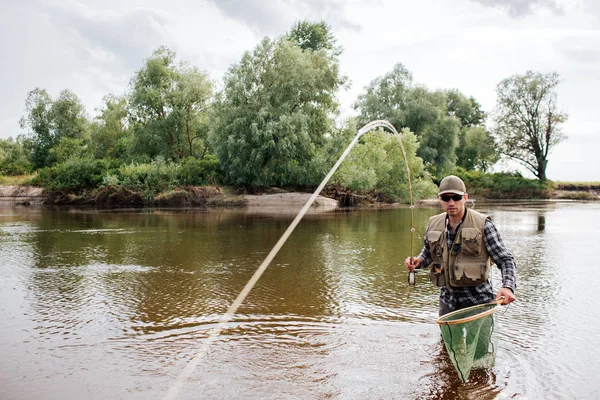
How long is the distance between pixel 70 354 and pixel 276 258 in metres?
7.42

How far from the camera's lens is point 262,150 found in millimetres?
40031

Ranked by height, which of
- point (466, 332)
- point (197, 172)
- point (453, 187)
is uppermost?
point (197, 172)

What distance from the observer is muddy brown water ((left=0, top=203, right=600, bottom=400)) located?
5.16 meters

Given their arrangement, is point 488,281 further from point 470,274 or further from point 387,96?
point 387,96

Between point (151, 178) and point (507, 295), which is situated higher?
point (151, 178)

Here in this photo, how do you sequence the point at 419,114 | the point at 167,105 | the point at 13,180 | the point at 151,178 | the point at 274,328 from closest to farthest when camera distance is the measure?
the point at 274,328, the point at 151,178, the point at 167,105, the point at 13,180, the point at 419,114

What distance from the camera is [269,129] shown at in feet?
127

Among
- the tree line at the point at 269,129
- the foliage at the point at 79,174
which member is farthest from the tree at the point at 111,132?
the foliage at the point at 79,174

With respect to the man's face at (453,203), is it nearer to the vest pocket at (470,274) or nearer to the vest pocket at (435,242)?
the vest pocket at (435,242)

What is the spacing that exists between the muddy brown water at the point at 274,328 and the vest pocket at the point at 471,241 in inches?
52.6

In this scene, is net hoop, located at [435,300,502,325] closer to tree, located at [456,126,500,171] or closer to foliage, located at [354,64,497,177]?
foliage, located at [354,64,497,177]

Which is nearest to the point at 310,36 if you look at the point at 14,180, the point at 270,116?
the point at 270,116

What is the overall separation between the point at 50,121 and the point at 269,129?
137 ft

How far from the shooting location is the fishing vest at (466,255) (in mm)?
5070
